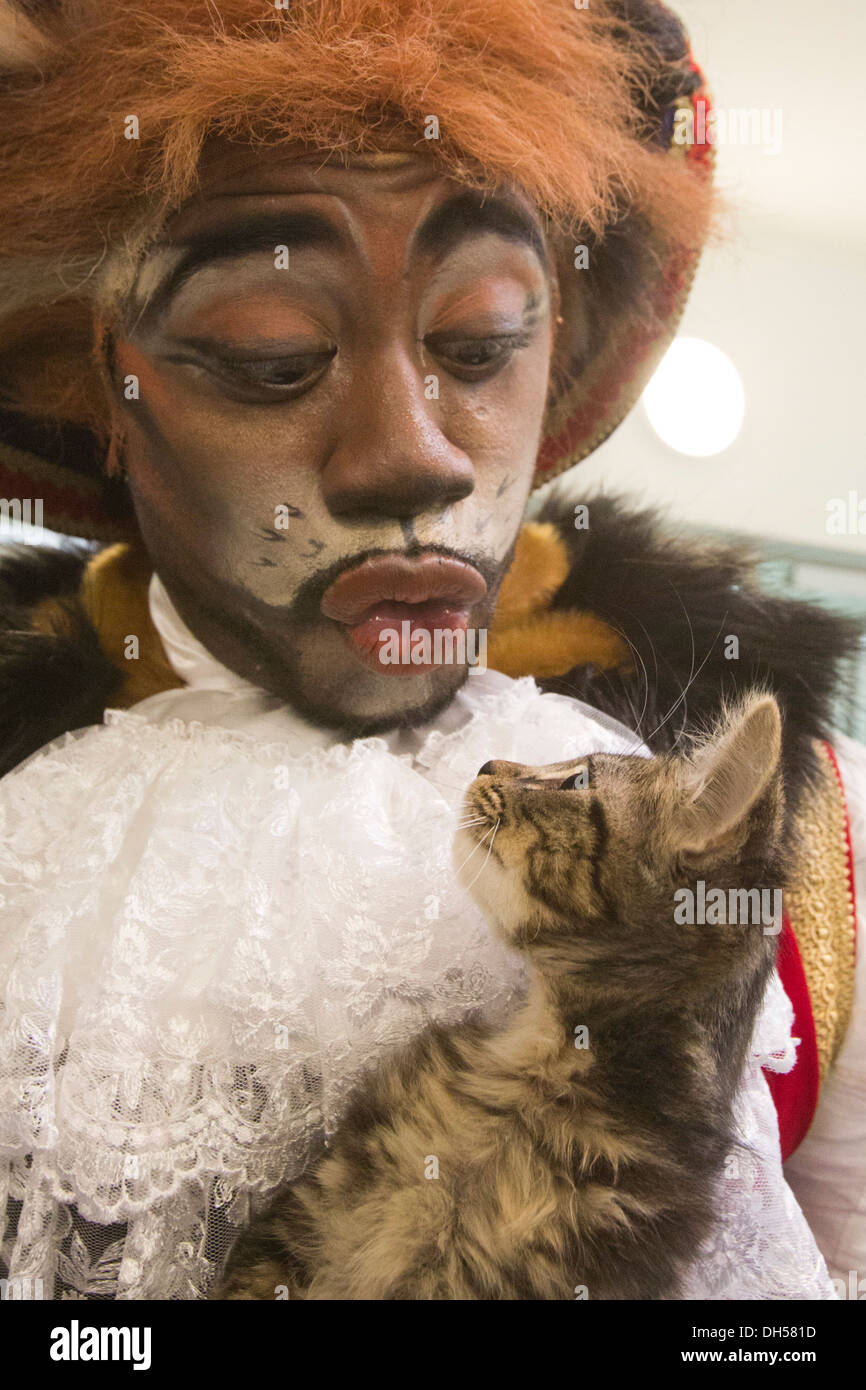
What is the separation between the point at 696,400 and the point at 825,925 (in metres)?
0.50

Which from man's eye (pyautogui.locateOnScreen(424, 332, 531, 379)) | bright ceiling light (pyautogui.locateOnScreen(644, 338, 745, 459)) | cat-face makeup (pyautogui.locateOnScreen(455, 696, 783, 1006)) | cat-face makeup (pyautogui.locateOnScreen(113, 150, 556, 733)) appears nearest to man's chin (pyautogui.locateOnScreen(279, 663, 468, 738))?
cat-face makeup (pyautogui.locateOnScreen(113, 150, 556, 733))

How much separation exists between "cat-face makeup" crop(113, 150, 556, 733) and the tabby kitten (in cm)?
18

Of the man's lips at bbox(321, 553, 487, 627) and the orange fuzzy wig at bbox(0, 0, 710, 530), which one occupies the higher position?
the orange fuzzy wig at bbox(0, 0, 710, 530)

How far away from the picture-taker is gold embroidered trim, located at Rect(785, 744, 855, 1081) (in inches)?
31.4

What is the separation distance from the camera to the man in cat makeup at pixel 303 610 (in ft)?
2.23

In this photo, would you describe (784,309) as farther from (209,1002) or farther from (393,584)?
(209,1002)

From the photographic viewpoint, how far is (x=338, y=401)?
29.0 inches

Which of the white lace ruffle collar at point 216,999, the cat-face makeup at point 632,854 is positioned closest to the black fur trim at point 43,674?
the white lace ruffle collar at point 216,999

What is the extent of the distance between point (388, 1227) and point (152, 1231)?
14cm

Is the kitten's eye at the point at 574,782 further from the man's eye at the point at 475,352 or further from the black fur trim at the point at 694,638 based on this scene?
the man's eye at the point at 475,352

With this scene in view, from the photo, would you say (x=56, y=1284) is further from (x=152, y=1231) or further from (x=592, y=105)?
(x=592, y=105)

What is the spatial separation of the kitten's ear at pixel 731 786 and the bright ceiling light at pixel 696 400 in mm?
452

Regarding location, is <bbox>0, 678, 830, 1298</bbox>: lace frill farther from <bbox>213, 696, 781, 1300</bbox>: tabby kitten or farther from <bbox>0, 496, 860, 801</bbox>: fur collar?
<bbox>0, 496, 860, 801</bbox>: fur collar
